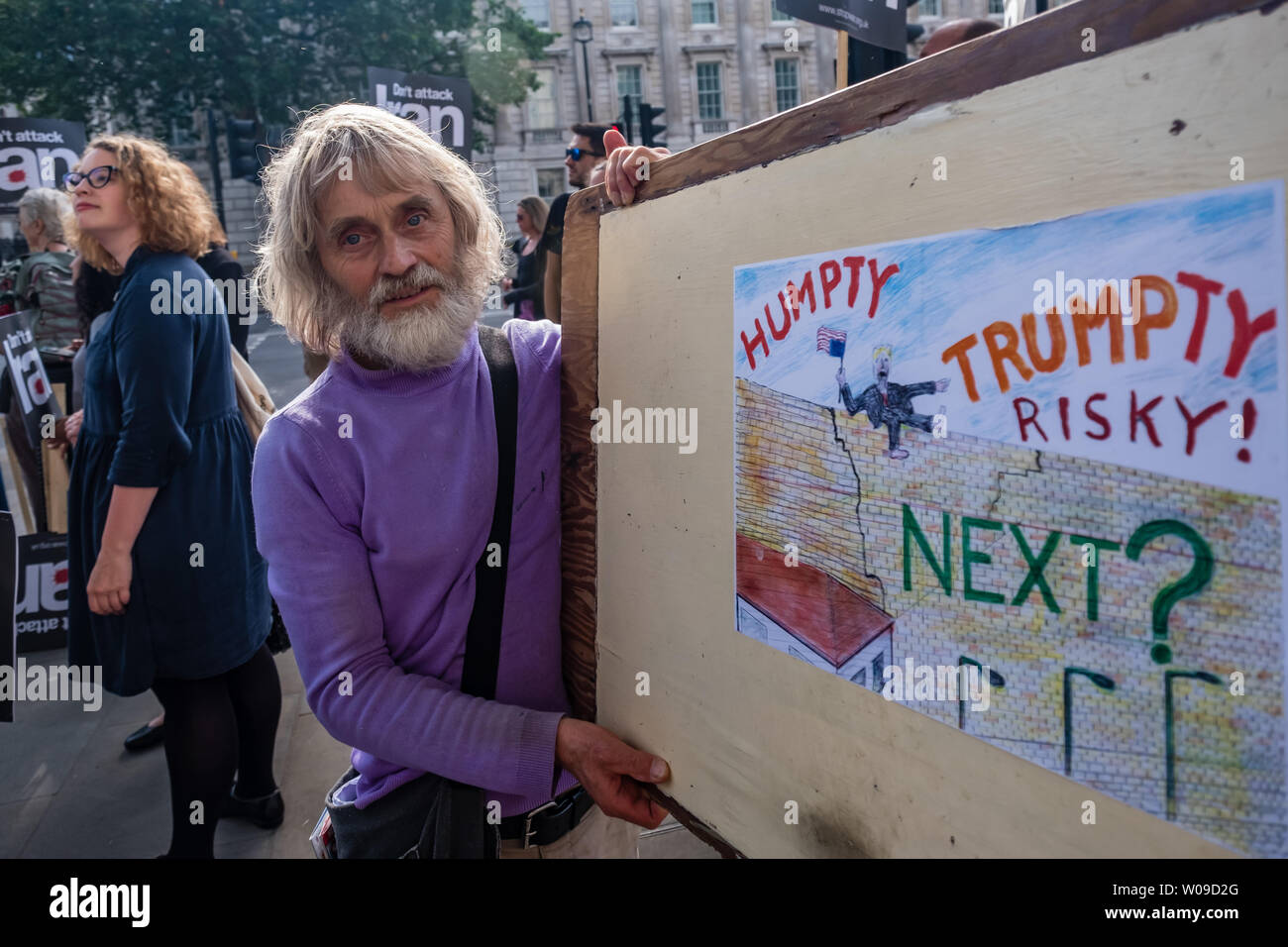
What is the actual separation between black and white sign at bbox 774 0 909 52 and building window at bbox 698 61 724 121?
1243 inches

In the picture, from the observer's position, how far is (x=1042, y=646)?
75 centimetres

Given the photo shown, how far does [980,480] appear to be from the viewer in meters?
0.79

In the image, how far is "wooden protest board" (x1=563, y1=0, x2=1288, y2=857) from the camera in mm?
621

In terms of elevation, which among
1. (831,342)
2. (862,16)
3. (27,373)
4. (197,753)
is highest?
(862,16)

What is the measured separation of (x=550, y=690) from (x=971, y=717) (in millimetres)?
825

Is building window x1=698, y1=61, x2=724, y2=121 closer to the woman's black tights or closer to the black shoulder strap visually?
the woman's black tights

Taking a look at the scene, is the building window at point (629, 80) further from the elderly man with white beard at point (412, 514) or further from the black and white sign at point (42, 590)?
the elderly man with white beard at point (412, 514)

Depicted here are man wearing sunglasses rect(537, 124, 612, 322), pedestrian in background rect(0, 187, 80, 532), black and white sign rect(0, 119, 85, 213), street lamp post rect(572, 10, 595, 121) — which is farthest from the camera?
street lamp post rect(572, 10, 595, 121)

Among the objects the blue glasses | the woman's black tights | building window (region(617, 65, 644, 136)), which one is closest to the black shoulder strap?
the woman's black tights

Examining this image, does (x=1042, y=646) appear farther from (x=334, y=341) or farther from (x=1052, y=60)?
(x=334, y=341)

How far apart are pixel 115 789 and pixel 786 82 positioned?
110 ft

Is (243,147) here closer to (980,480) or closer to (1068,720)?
(980,480)

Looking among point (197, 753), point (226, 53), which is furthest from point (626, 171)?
point (226, 53)
